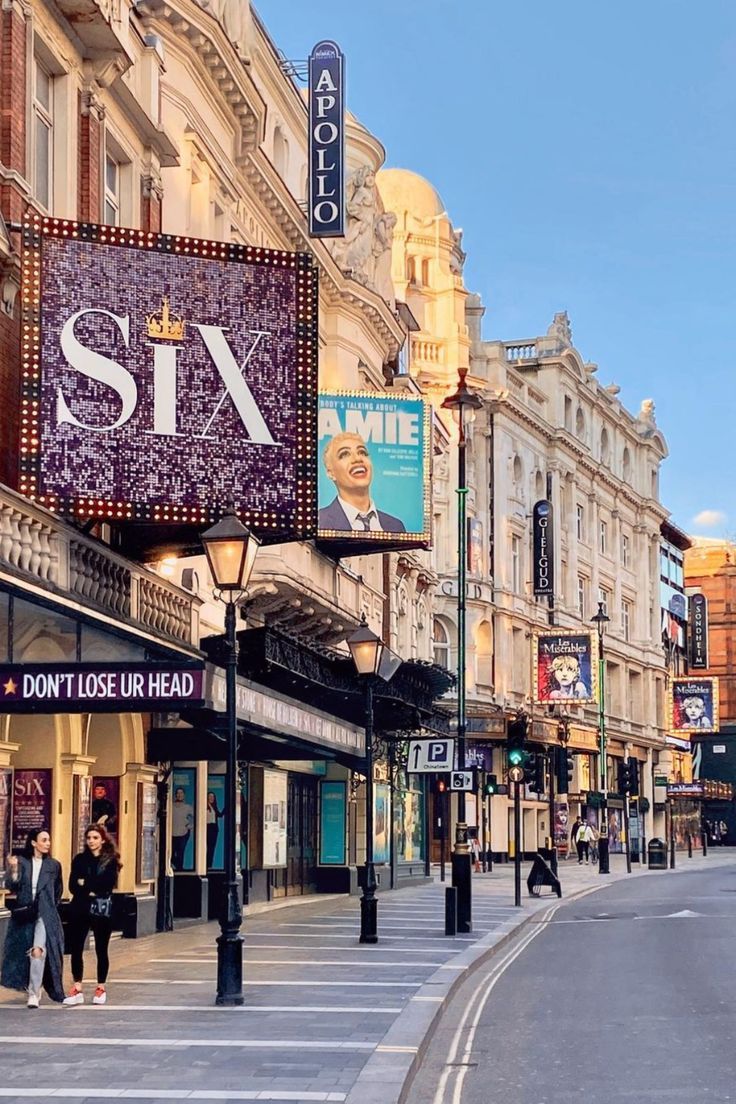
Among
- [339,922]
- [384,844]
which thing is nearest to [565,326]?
[384,844]

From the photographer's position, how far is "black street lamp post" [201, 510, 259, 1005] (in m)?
15.7

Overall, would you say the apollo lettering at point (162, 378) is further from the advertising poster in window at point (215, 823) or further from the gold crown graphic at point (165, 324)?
the advertising poster in window at point (215, 823)

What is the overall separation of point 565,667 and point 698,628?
38206 millimetres

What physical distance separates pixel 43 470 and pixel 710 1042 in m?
10.5

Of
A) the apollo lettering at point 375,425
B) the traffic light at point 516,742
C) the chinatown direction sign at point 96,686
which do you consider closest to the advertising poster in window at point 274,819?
the traffic light at point 516,742

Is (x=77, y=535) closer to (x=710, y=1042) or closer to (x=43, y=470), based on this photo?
(x=43, y=470)

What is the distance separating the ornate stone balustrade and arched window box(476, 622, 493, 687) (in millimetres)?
43299

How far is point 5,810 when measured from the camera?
1967 cm

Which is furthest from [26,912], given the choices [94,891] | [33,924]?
[94,891]

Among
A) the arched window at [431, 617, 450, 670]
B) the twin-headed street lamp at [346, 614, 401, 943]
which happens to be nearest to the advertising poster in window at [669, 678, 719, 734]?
the arched window at [431, 617, 450, 670]

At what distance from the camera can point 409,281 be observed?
6606 cm

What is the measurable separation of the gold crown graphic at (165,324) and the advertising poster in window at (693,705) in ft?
250

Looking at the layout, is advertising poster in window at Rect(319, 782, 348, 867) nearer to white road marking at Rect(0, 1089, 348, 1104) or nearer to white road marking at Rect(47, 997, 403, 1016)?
white road marking at Rect(47, 997, 403, 1016)

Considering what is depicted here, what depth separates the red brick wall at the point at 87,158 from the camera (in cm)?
2216
